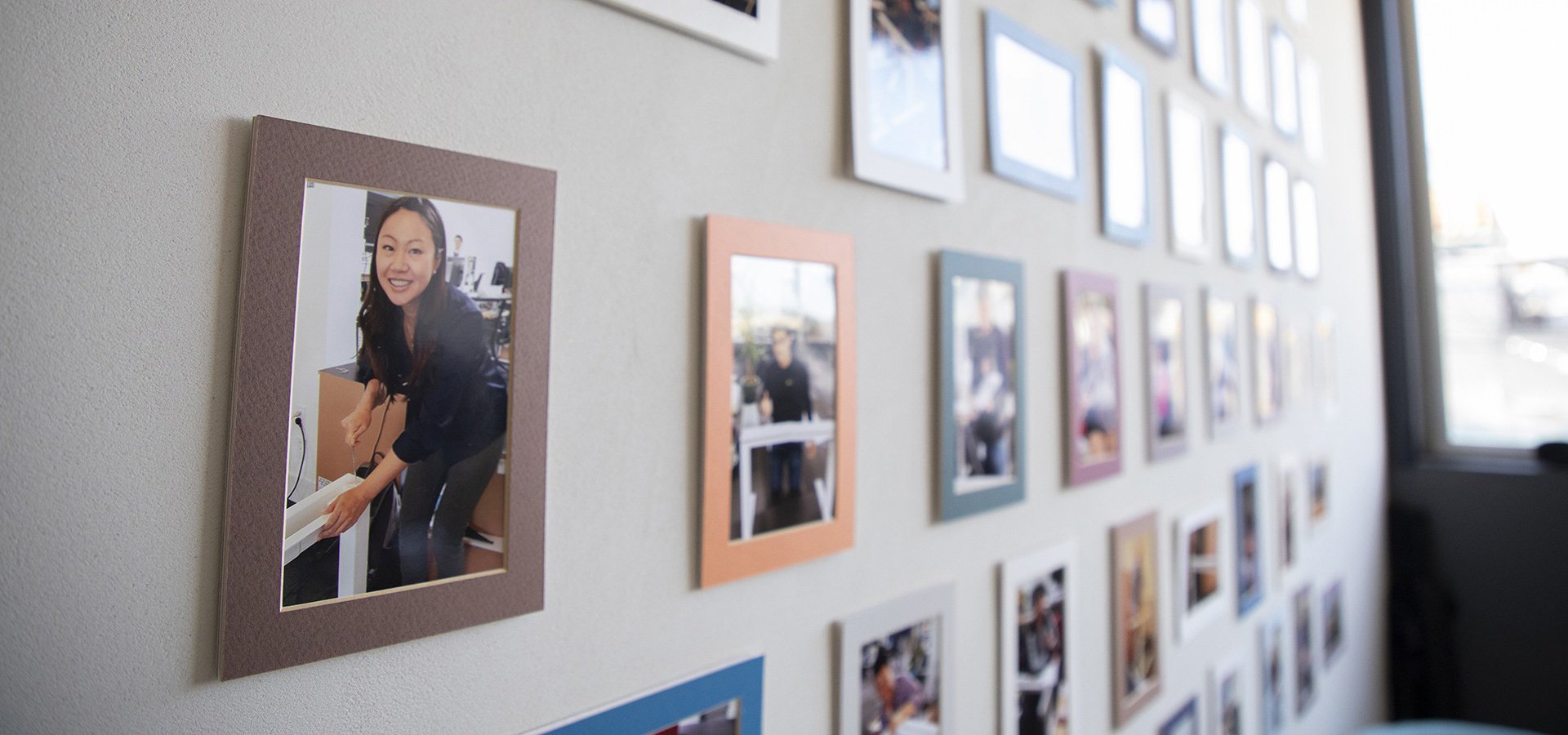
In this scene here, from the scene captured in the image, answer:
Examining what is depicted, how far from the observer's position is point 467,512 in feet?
1.70

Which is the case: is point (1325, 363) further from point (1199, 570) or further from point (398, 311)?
point (398, 311)

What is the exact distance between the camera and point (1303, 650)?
186cm

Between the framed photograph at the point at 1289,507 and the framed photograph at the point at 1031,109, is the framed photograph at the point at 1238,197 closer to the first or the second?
the framed photograph at the point at 1289,507

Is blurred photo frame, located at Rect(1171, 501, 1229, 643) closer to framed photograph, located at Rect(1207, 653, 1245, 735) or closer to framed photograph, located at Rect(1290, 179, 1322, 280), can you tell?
framed photograph, located at Rect(1207, 653, 1245, 735)

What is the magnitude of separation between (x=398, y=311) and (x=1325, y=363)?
2.38 m

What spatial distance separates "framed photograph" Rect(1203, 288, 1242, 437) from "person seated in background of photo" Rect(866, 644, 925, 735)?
1.00 meters

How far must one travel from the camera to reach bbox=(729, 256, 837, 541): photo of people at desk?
67 centimetres

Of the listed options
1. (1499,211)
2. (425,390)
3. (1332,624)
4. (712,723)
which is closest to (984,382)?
(712,723)

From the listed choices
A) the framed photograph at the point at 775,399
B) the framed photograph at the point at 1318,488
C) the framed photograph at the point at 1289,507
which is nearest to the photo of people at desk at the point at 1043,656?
the framed photograph at the point at 775,399

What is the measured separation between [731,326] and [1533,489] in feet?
8.86

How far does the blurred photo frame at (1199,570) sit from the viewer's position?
4.46ft

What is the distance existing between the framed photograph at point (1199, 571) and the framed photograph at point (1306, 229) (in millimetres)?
876

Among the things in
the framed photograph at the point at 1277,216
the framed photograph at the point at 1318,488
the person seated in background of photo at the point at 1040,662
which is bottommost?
the person seated in background of photo at the point at 1040,662

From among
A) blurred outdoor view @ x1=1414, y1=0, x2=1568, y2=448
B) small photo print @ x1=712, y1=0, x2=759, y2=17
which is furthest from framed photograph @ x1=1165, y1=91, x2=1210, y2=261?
blurred outdoor view @ x1=1414, y1=0, x2=1568, y2=448
